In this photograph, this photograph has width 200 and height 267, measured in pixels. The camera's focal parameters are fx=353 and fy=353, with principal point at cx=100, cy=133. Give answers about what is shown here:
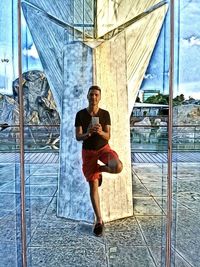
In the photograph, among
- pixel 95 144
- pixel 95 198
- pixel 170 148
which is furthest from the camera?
pixel 95 198

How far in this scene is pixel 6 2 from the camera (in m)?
1.73

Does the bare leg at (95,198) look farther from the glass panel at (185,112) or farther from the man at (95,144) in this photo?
the glass panel at (185,112)

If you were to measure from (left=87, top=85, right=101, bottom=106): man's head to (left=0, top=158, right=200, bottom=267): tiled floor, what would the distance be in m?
0.49

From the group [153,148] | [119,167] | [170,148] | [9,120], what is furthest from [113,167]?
[9,120]

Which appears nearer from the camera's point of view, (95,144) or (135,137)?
(95,144)

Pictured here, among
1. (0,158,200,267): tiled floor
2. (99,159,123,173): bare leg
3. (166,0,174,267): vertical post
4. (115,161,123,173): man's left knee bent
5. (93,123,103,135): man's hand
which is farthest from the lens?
(115,161,123,173): man's left knee bent

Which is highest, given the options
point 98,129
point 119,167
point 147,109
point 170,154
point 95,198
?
point 147,109

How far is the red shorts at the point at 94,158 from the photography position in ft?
6.40

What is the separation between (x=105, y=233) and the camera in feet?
6.55

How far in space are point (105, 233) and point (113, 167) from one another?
0.38m

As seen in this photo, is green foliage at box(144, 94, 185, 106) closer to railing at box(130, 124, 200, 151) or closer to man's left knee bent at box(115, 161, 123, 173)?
railing at box(130, 124, 200, 151)

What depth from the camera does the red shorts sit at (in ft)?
6.40

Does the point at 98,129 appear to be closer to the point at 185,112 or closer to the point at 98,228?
the point at 185,112

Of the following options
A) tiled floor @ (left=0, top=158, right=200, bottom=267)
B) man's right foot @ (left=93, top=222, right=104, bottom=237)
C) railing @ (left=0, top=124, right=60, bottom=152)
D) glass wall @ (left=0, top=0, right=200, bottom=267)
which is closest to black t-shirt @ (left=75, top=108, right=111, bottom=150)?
glass wall @ (left=0, top=0, right=200, bottom=267)
